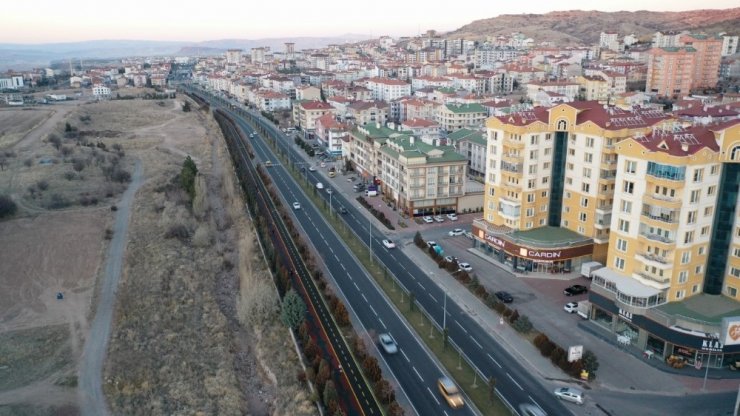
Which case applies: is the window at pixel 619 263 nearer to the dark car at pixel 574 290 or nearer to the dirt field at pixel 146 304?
the dark car at pixel 574 290

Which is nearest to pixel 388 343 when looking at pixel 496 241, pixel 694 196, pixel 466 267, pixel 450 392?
pixel 450 392

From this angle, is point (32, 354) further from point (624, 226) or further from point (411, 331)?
point (624, 226)

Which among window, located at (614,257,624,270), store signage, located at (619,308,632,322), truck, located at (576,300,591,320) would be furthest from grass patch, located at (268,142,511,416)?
window, located at (614,257,624,270)

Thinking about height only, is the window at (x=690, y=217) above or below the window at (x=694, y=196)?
below

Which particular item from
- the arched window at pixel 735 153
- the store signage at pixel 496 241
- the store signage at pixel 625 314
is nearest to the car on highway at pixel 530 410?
the store signage at pixel 625 314

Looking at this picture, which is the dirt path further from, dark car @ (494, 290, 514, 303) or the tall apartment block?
the tall apartment block

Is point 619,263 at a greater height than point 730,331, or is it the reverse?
point 619,263
